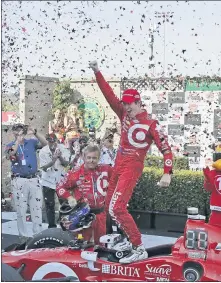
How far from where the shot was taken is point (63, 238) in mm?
3188

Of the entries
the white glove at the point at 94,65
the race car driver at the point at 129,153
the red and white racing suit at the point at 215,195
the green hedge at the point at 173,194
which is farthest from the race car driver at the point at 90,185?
the green hedge at the point at 173,194

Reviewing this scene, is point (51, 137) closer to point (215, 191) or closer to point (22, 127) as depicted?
point (22, 127)

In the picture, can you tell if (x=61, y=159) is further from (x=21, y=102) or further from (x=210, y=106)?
(x=210, y=106)

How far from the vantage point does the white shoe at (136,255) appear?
9.34 ft

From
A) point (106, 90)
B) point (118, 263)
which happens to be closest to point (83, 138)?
point (106, 90)

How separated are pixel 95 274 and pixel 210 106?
4.50 ft

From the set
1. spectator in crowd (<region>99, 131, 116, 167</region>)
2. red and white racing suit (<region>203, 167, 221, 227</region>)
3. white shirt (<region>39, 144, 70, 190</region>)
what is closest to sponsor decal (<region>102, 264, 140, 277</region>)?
red and white racing suit (<region>203, 167, 221, 227</region>)

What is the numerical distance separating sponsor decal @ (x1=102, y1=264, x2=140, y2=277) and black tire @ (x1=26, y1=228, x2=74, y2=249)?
0.39m

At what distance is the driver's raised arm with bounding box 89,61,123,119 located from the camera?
9.67 ft

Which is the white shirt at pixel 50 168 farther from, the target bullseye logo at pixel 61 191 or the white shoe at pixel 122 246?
the white shoe at pixel 122 246

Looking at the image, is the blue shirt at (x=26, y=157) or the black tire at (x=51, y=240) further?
the blue shirt at (x=26, y=157)

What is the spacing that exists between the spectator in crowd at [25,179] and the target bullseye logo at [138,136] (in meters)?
1.24

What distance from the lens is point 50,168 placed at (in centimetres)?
436

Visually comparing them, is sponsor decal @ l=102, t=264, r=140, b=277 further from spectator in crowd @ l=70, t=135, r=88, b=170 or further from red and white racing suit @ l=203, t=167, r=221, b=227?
spectator in crowd @ l=70, t=135, r=88, b=170
